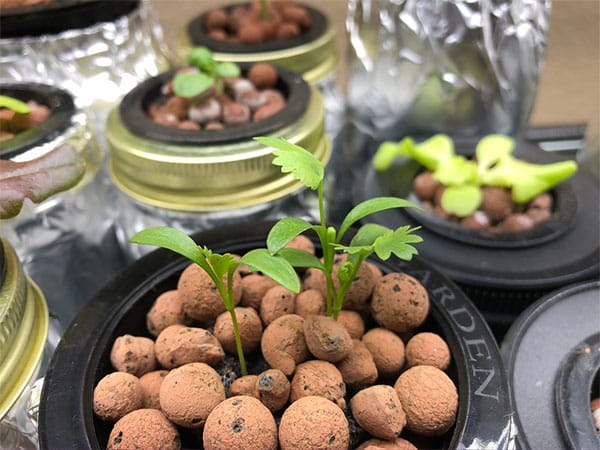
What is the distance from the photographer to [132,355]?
35 centimetres

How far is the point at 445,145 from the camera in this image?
61 cm

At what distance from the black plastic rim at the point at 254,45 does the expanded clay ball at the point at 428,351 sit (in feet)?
1.51

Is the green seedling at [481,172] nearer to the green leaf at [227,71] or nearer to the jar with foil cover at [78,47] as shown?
the green leaf at [227,71]

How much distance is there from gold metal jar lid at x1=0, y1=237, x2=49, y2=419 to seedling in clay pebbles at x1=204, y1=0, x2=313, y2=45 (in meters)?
0.44

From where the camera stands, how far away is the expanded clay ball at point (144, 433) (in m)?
0.30

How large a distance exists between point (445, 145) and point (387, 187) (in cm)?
8

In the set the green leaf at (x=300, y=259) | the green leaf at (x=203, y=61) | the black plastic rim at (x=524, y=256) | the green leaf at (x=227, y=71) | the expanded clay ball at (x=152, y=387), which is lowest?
the black plastic rim at (x=524, y=256)

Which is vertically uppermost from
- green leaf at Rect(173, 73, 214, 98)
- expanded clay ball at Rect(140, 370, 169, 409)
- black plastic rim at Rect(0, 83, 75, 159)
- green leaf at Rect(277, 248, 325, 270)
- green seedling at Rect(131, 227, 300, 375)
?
green leaf at Rect(173, 73, 214, 98)

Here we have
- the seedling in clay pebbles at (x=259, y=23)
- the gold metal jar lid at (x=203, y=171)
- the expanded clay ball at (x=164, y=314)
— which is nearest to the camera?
the expanded clay ball at (x=164, y=314)

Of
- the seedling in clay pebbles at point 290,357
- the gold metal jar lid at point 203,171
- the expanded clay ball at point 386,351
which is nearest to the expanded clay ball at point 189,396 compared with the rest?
the seedling in clay pebbles at point 290,357

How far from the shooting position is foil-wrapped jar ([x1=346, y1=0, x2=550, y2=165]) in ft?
2.06

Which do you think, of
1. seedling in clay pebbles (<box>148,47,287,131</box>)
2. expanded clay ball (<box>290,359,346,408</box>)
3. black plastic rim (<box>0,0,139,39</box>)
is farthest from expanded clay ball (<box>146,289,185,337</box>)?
black plastic rim (<box>0,0,139,39</box>)

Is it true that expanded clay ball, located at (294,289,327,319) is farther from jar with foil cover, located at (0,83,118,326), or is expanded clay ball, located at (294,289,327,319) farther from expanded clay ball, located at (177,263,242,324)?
jar with foil cover, located at (0,83,118,326)

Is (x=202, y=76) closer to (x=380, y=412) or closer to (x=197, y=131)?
(x=197, y=131)
